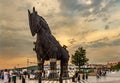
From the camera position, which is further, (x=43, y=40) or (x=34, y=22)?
(x=43, y=40)

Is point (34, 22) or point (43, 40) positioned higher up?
point (34, 22)

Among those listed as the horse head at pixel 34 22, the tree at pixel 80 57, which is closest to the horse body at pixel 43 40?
the horse head at pixel 34 22

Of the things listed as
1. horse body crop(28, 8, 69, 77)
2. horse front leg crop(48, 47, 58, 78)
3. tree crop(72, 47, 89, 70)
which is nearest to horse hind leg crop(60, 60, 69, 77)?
horse body crop(28, 8, 69, 77)

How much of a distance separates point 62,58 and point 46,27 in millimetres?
4192

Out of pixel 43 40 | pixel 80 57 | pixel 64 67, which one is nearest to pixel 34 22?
pixel 43 40

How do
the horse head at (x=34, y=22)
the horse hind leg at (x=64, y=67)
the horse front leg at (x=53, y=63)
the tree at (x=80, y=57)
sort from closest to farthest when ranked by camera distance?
the horse head at (x=34, y=22), the horse front leg at (x=53, y=63), the horse hind leg at (x=64, y=67), the tree at (x=80, y=57)

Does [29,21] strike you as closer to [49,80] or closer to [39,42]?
[39,42]

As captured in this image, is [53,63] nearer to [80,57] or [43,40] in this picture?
[43,40]

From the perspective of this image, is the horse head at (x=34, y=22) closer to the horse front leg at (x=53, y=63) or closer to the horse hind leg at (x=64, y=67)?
the horse front leg at (x=53, y=63)

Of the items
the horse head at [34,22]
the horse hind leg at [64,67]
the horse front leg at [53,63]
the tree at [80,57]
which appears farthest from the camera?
the tree at [80,57]

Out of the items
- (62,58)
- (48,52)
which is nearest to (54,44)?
(48,52)

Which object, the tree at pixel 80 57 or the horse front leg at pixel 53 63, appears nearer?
the horse front leg at pixel 53 63

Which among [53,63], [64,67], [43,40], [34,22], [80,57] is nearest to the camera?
[34,22]

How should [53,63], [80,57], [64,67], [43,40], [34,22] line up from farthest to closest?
[80,57] < [64,67] < [53,63] < [43,40] < [34,22]
